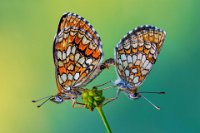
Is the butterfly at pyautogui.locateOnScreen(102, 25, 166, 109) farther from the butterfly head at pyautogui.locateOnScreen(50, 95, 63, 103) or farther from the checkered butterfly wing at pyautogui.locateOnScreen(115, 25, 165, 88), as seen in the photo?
the butterfly head at pyautogui.locateOnScreen(50, 95, 63, 103)

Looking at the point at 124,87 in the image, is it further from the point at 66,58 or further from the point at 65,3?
the point at 65,3

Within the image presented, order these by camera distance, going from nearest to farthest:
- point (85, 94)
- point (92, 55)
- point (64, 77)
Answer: point (85, 94)
point (64, 77)
point (92, 55)

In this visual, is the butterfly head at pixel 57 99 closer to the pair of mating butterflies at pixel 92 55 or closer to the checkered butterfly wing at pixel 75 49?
the pair of mating butterflies at pixel 92 55

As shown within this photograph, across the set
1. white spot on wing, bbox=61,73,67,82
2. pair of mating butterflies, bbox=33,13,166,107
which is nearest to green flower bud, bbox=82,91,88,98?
pair of mating butterflies, bbox=33,13,166,107

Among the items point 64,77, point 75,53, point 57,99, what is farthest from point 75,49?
point 57,99

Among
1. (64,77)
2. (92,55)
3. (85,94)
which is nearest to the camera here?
(85,94)

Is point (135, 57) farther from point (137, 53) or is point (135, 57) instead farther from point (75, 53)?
point (75, 53)

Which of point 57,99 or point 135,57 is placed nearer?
point 57,99
